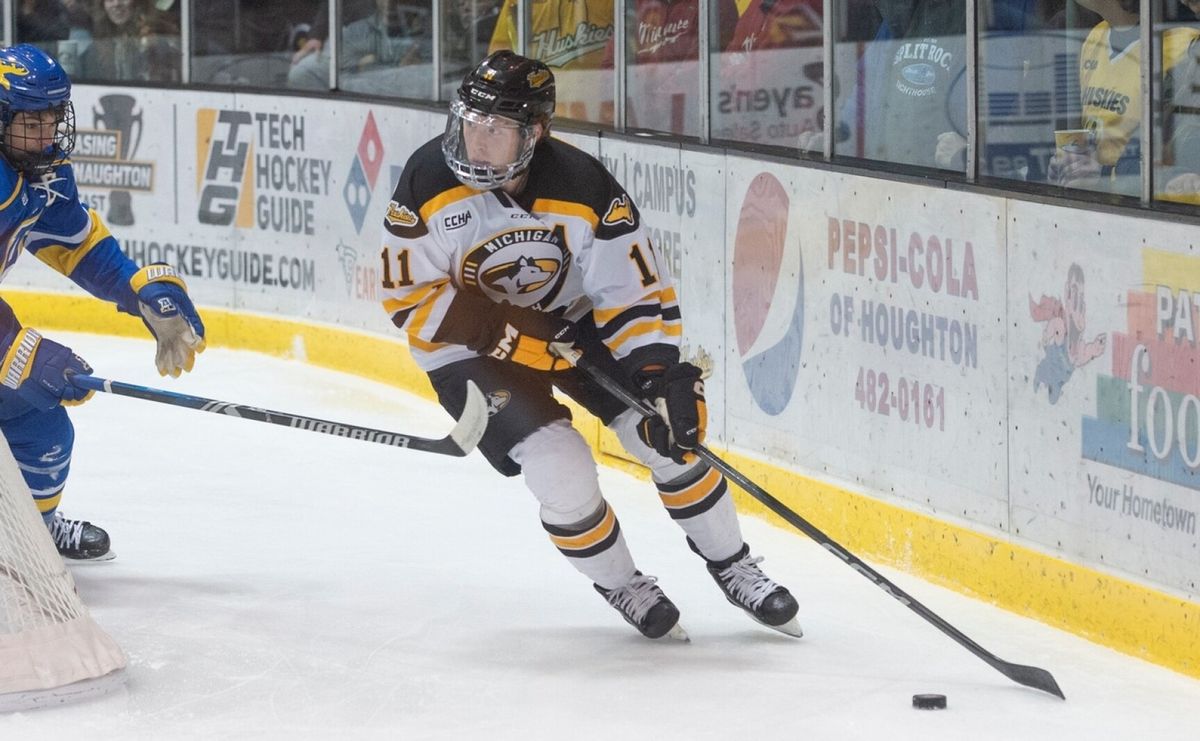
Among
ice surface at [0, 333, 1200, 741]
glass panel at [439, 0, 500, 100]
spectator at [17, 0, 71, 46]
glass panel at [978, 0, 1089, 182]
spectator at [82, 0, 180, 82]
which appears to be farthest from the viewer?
spectator at [17, 0, 71, 46]

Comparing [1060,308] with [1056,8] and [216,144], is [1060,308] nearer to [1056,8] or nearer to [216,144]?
[1056,8]

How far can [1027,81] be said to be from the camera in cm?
411

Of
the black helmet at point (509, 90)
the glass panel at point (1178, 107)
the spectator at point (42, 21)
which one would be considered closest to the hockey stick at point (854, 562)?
the black helmet at point (509, 90)

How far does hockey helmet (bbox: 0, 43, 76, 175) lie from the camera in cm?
380

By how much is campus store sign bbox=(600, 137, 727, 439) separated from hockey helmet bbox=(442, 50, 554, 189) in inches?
62.0

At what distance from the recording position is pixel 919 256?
4.29 metres

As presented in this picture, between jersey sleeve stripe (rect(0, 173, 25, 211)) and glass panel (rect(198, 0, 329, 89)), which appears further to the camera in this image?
glass panel (rect(198, 0, 329, 89))

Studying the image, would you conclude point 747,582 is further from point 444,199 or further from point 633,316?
point 444,199

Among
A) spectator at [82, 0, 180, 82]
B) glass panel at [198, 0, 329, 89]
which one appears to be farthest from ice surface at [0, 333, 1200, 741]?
spectator at [82, 0, 180, 82]

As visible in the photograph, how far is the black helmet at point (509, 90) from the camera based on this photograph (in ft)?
11.3

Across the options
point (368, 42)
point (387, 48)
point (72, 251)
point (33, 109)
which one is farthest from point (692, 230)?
point (368, 42)

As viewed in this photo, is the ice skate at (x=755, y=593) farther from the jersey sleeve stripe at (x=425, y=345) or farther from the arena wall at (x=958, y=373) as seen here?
the jersey sleeve stripe at (x=425, y=345)

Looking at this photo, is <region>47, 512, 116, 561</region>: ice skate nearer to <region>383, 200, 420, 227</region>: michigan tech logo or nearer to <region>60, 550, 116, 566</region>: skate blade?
<region>60, 550, 116, 566</region>: skate blade

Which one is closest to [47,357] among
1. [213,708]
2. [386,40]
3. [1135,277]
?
[213,708]
